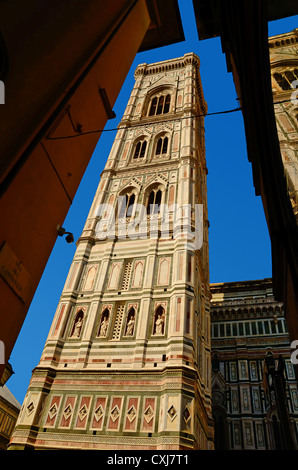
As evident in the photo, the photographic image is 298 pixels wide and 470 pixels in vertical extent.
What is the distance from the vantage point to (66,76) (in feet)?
11.9

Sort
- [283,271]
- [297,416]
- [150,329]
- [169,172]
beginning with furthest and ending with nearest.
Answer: [169,172] → [297,416] → [150,329] → [283,271]

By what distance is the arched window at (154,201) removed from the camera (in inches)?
596

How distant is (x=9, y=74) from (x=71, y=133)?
1222 mm

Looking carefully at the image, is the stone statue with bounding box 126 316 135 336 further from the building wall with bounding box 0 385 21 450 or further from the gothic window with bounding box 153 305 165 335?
the building wall with bounding box 0 385 21 450

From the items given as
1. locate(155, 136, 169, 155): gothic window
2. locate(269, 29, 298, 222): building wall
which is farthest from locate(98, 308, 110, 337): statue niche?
locate(155, 136, 169, 155): gothic window

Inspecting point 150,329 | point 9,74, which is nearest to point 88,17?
point 9,74

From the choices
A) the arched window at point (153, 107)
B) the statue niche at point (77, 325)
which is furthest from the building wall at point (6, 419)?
the arched window at point (153, 107)

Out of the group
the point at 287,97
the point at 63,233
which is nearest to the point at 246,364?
the point at 287,97

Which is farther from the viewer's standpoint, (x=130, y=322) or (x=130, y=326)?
(x=130, y=322)

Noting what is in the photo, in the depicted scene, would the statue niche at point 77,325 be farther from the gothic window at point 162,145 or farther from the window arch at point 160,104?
the window arch at point 160,104

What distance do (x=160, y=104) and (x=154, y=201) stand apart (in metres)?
10.2

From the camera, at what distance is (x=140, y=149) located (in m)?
19.1

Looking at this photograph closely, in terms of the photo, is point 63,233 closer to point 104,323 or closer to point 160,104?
point 104,323

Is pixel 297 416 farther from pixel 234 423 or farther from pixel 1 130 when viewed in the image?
pixel 1 130
